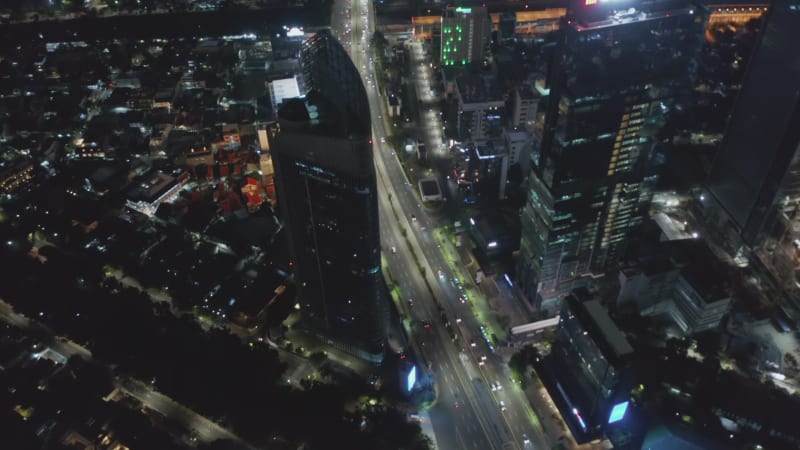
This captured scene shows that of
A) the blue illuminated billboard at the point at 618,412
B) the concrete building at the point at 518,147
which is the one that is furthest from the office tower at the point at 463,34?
the blue illuminated billboard at the point at 618,412

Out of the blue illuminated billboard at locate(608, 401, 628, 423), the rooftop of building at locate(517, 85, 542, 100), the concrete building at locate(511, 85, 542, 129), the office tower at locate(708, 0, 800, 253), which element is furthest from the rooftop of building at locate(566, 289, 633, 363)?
the rooftop of building at locate(517, 85, 542, 100)

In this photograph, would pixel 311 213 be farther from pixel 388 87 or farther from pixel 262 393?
pixel 388 87

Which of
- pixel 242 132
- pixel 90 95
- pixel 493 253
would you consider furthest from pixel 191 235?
pixel 90 95

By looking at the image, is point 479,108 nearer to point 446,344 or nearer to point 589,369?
point 446,344

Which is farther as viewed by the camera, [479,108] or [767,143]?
[479,108]

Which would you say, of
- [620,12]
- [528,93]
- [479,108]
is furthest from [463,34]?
[620,12]

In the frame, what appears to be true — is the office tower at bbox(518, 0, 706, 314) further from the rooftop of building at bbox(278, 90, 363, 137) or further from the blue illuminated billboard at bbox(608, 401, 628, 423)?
the rooftop of building at bbox(278, 90, 363, 137)
